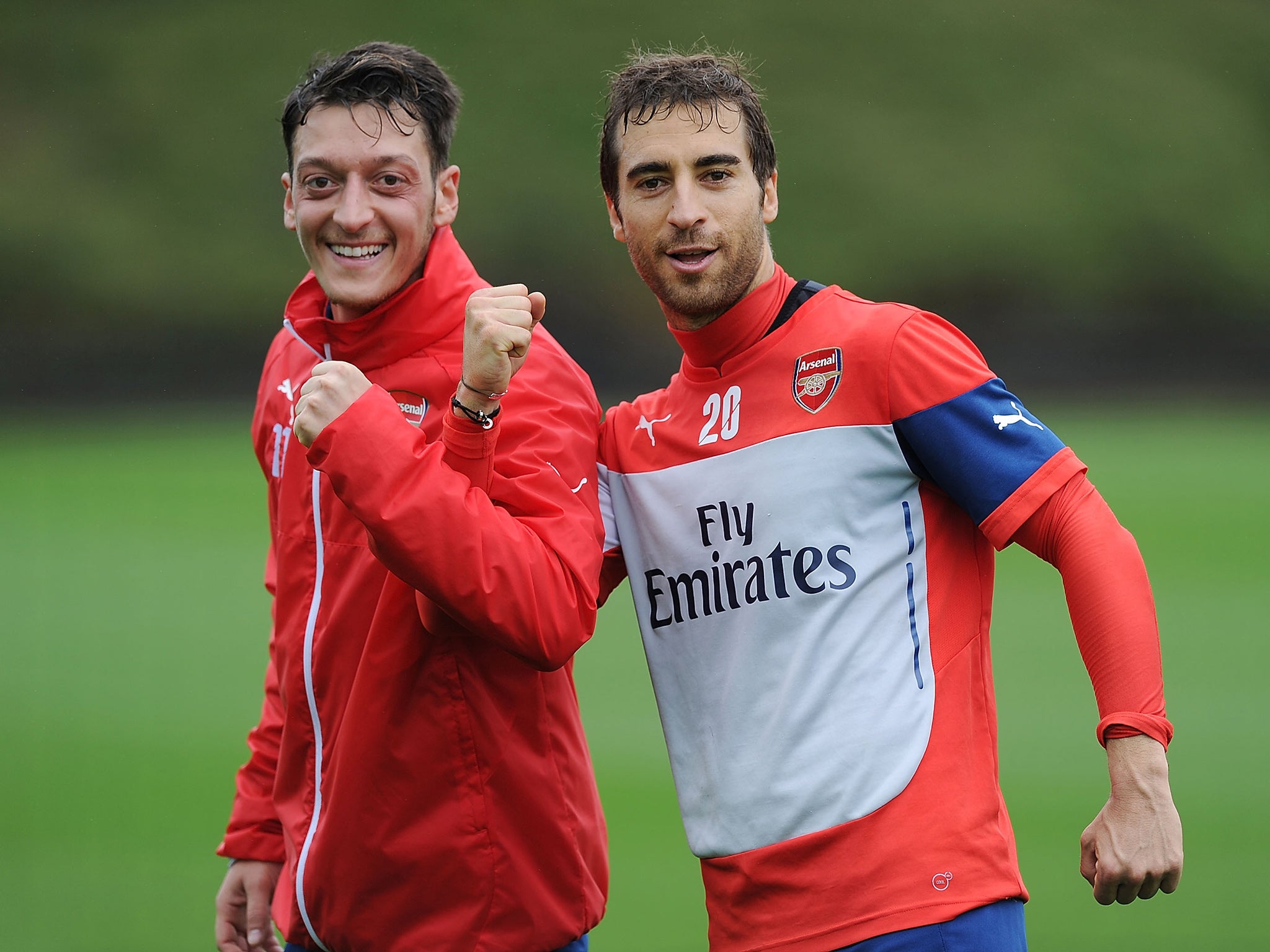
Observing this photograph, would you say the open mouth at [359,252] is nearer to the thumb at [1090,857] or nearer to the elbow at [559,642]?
the elbow at [559,642]

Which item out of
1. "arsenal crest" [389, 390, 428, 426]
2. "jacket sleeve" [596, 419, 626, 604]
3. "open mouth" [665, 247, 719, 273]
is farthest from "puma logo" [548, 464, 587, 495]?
"open mouth" [665, 247, 719, 273]

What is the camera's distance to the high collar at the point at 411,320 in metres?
2.33

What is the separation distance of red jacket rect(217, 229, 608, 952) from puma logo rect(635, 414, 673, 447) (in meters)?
0.09

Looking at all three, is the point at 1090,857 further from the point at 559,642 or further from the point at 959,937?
the point at 559,642

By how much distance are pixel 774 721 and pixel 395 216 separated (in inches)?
40.6

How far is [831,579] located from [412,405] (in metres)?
0.74

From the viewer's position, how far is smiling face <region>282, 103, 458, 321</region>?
2.35 metres

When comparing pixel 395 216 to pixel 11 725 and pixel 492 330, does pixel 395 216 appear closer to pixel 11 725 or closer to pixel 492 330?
pixel 492 330

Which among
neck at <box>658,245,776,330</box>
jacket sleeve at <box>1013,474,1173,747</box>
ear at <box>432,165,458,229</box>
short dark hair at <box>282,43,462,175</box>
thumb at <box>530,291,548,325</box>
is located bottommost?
jacket sleeve at <box>1013,474,1173,747</box>

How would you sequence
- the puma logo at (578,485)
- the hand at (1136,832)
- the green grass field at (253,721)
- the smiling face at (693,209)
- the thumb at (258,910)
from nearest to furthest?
the hand at (1136,832)
the puma logo at (578,485)
the smiling face at (693,209)
the thumb at (258,910)
the green grass field at (253,721)

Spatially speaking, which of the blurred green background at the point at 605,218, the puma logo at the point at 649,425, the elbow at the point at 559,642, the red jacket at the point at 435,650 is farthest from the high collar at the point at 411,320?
the blurred green background at the point at 605,218

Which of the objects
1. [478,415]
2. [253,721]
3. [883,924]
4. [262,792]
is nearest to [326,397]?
[478,415]

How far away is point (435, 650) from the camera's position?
218 cm

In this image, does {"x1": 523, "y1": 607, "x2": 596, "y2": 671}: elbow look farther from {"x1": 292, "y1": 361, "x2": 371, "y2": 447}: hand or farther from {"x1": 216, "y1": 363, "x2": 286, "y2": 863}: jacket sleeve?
{"x1": 216, "y1": 363, "x2": 286, "y2": 863}: jacket sleeve
